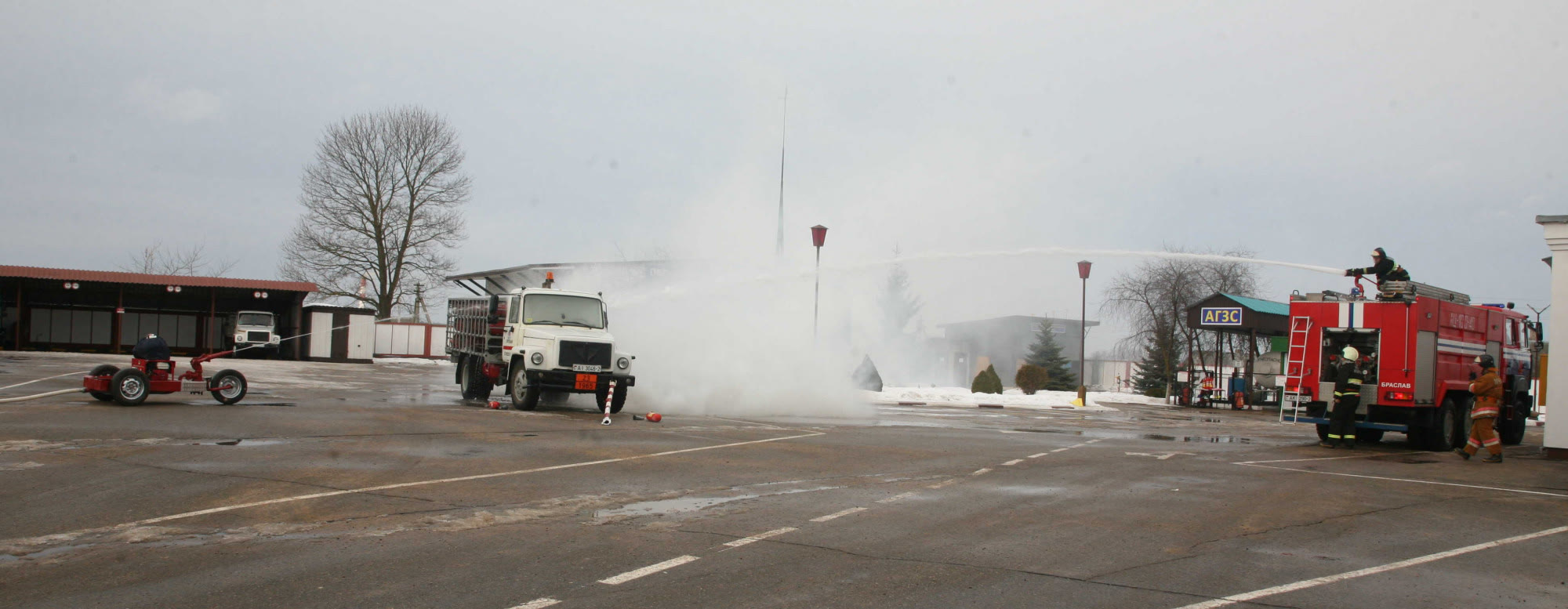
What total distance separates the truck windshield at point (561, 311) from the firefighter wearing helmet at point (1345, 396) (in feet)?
43.6

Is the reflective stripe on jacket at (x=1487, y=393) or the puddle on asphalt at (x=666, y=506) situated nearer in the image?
the puddle on asphalt at (x=666, y=506)

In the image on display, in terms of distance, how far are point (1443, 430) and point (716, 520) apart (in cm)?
1450

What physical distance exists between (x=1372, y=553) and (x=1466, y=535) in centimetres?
158

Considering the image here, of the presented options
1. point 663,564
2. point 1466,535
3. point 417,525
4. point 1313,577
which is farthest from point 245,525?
point 1466,535

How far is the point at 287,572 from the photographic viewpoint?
18.5 feet

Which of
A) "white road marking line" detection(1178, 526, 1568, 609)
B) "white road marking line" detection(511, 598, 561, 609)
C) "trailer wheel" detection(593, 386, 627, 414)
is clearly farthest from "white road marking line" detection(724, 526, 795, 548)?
"trailer wheel" detection(593, 386, 627, 414)

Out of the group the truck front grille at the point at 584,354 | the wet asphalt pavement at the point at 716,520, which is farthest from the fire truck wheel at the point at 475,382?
the wet asphalt pavement at the point at 716,520

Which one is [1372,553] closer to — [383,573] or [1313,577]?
[1313,577]

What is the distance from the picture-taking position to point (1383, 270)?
671 inches

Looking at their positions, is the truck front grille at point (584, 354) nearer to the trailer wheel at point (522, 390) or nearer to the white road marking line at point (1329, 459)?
the trailer wheel at point (522, 390)

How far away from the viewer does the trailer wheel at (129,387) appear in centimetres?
1547

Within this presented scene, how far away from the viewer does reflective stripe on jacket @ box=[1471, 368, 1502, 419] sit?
1431 cm

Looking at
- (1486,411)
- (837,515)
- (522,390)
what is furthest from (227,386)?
(1486,411)

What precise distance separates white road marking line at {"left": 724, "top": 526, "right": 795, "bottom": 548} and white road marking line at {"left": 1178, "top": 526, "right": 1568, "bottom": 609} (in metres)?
2.89
